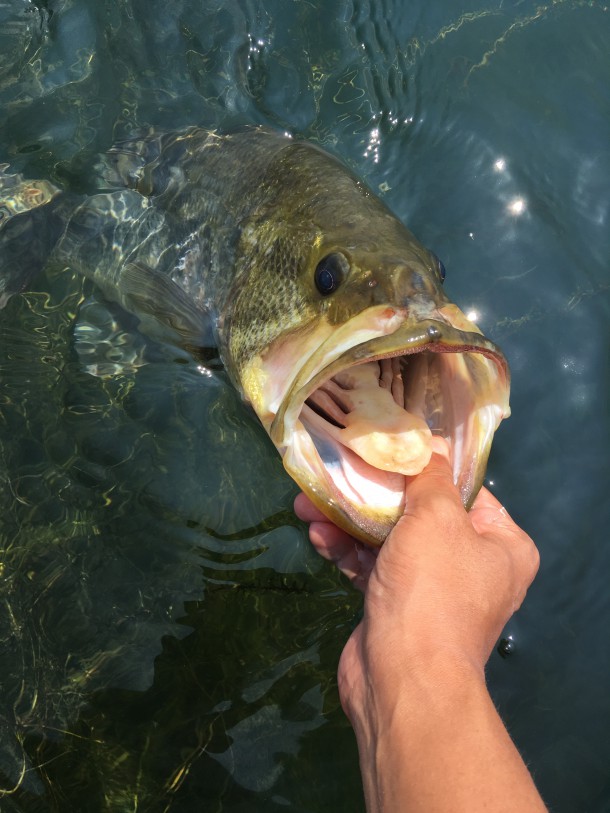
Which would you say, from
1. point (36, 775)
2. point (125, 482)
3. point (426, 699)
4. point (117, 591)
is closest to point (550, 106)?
point (125, 482)

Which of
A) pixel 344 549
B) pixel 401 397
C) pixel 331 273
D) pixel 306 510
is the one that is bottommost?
pixel 344 549

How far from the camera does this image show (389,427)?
2.99m

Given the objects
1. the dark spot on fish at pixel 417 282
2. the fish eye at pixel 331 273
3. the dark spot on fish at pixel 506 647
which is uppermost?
the dark spot on fish at pixel 417 282

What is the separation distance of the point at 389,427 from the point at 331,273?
738mm

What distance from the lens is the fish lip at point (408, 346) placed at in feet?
8.57

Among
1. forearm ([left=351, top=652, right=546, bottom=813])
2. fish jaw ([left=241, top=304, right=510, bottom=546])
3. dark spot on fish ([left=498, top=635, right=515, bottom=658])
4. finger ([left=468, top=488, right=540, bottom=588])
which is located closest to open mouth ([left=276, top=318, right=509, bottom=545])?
fish jaw ([left=241, top=304, right=510, bottom=546])

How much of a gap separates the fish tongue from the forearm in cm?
74

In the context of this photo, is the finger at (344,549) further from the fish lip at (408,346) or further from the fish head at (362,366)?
the fish lip at (408,346)

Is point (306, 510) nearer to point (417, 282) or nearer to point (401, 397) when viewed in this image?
point (401, 397)

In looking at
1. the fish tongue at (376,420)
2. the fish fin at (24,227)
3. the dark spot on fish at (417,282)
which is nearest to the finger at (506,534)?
the fish tongue at (376,420)

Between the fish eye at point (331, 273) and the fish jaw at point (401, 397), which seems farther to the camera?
the fish eye at point (331, 273)

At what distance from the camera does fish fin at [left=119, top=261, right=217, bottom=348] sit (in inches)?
178

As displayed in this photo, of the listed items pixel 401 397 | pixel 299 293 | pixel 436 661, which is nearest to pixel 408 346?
pixel 401 397

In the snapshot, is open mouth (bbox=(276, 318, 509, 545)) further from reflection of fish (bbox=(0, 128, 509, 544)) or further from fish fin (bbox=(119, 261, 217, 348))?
fish fin (bbox=(119, 261, 217, 348))
